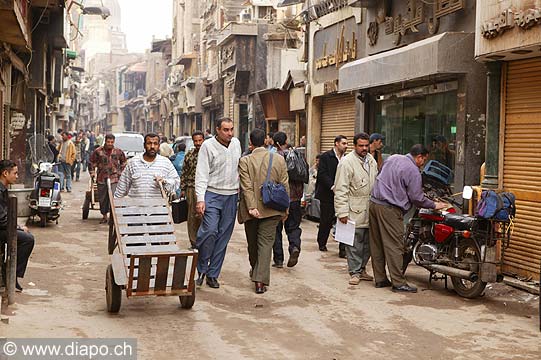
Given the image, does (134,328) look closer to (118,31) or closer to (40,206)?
(40,206)

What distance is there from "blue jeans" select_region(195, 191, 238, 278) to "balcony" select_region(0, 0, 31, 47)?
4.04 meters

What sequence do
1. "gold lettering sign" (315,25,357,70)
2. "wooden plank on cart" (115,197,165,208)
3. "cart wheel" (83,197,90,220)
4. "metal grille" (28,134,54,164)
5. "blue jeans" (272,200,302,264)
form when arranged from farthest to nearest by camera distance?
"metal grille" (28,134,54,164)
"gold lettering sign" (315,25,357,70)
"cart wheel" (83,197,90,220)
"blue jeans" (272,200,302,264)
"wooden plank on cart" (115,197,165,208)

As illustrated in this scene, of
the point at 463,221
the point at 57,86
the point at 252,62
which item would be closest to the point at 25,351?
the point at 463,221

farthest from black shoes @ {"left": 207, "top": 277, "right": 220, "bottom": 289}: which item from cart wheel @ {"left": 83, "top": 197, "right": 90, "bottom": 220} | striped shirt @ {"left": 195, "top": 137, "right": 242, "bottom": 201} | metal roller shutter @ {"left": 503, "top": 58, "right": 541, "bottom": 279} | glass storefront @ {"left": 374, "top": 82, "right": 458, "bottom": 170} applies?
cart wheel @ {"left": 83, "top": 197, "right": 90, "bottom": 220}

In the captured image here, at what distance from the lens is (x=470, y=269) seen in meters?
8.74

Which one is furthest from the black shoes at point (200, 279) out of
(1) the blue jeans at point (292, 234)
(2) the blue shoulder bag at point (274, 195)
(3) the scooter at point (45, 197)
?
(3) the scooter at point (45, 197)

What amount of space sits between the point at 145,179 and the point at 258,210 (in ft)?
4.22

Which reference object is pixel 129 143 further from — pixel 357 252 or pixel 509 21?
pixel 509 21

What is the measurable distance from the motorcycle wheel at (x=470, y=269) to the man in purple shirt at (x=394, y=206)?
0.50 metres

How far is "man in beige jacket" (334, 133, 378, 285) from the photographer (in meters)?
9.59

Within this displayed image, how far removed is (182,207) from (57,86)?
19.5 meters

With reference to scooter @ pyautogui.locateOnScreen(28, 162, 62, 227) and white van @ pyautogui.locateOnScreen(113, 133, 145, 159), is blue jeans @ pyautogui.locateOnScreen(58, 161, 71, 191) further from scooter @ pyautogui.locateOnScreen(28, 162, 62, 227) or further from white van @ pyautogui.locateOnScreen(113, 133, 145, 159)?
scooter @ pyautogui.locateOnScreen(28, 162, 62, 227)

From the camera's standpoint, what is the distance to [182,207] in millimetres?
9672

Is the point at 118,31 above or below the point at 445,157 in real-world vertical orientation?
above
